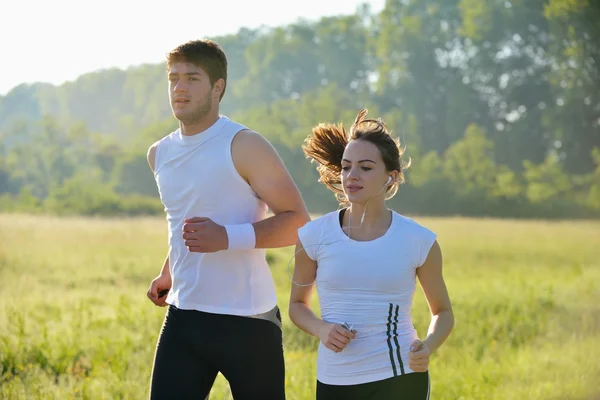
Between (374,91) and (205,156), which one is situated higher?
(374,91)

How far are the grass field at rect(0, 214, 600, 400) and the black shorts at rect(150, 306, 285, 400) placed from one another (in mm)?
2302

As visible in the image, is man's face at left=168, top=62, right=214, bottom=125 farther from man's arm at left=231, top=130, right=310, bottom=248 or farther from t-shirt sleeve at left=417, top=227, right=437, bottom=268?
t-shirt sleeve at left=417, top=227, right=437, bottom=268

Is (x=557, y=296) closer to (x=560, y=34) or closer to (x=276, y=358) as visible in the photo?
(x=276, y=358)

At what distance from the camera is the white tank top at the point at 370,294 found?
3.04m

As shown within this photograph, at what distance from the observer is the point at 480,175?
43.1 metres

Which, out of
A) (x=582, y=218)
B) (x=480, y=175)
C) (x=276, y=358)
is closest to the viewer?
(x=276, y=358)

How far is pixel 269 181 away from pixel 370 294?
58 centimetres

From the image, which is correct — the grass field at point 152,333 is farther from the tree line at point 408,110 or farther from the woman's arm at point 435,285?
the tree line at point 408,110

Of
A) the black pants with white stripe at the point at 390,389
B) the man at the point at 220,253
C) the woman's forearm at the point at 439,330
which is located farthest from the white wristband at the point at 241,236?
the woman's forearm at the point at 439,330

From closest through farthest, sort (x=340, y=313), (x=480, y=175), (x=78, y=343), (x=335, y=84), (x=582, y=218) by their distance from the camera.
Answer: (x=340, y=313), (x=78, y=343), (x=582, y=218), (x=480, y=175), (x=335, y=84)

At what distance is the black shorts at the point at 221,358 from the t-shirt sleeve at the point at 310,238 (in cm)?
A: 34

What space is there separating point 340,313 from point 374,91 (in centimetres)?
4734

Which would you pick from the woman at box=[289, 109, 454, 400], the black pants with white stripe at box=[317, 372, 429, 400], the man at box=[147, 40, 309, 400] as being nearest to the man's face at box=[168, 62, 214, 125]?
the man at box=[147, 40, 309, 400]

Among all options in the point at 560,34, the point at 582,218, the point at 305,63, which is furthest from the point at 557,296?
the point at 305,63
